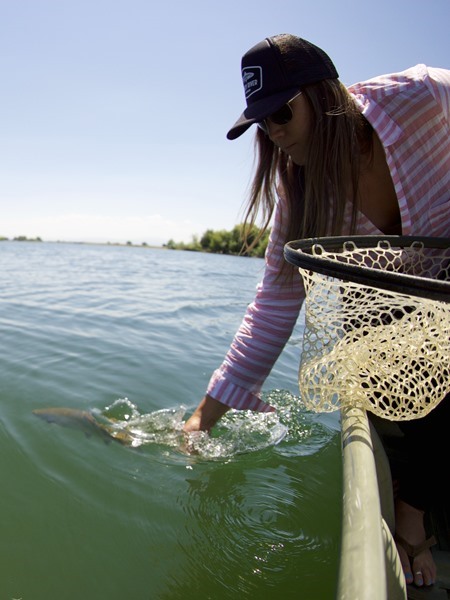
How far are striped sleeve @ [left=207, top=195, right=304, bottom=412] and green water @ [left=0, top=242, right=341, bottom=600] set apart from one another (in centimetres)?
58

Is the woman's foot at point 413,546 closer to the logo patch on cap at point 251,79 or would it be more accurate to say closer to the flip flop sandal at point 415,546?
the flip flop sandal at point 415,546

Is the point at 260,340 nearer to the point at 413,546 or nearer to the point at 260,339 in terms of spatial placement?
the point at 260,339

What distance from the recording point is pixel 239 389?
2.12 meters

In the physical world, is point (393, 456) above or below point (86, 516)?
above

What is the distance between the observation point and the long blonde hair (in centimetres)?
164

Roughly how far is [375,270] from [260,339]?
3.61 feet

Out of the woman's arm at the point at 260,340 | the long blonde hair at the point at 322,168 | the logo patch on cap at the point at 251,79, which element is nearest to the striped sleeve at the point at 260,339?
the woman's arm at the point at 260,340

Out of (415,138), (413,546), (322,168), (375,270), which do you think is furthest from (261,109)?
(413,546)

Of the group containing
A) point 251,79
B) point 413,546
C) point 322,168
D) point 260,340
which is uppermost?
point 251,79

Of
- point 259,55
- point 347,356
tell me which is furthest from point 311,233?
point 259,55

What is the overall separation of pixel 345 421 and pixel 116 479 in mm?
1400

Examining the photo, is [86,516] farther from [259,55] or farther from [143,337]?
[143,337]

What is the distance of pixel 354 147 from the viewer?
5.53 ft

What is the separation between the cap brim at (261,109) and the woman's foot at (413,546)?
61.0 inches
